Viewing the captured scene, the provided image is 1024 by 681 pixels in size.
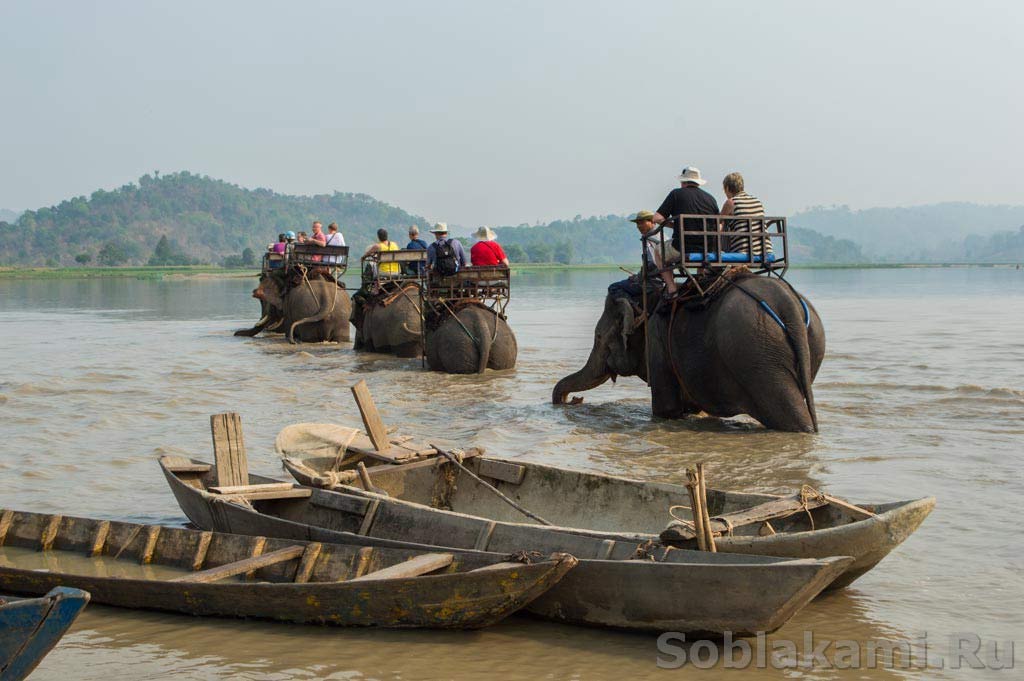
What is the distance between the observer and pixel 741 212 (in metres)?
13.0

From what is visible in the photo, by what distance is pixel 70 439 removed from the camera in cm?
1360

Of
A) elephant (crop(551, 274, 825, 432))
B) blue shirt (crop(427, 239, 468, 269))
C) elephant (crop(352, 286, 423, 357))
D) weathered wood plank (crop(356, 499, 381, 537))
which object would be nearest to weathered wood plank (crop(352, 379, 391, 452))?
weathered wood plank (crop(356, 499, 381, 537))

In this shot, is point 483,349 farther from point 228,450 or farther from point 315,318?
point 228,450

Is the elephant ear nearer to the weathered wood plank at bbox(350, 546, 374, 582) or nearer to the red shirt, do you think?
the red shirt

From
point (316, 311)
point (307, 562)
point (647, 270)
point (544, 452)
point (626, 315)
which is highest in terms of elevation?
point (647, 270)

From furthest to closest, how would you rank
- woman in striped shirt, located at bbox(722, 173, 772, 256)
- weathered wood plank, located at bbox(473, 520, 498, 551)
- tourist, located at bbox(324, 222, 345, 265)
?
tourist, located at bbox(324, 222, 345, 265), woman in striped shirt, located at bbox(722, 173, 772, 256), weathered wood plank, located at bbox(473, 520, 498, 551)

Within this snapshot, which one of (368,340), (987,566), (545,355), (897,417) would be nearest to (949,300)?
(545,355)

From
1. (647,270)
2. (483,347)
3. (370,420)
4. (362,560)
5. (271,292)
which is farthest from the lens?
(271,292)

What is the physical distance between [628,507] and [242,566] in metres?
2.59

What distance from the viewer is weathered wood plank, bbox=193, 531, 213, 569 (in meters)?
7.76

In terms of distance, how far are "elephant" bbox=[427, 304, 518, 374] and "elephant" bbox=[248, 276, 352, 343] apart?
259 inches

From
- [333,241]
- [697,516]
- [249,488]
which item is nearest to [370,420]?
[249,488]

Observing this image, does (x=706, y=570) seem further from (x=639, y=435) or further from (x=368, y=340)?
(x=368, y=340)

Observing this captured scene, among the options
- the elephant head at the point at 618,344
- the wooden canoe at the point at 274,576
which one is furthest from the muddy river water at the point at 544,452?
the elephant head at the point at 618,344
